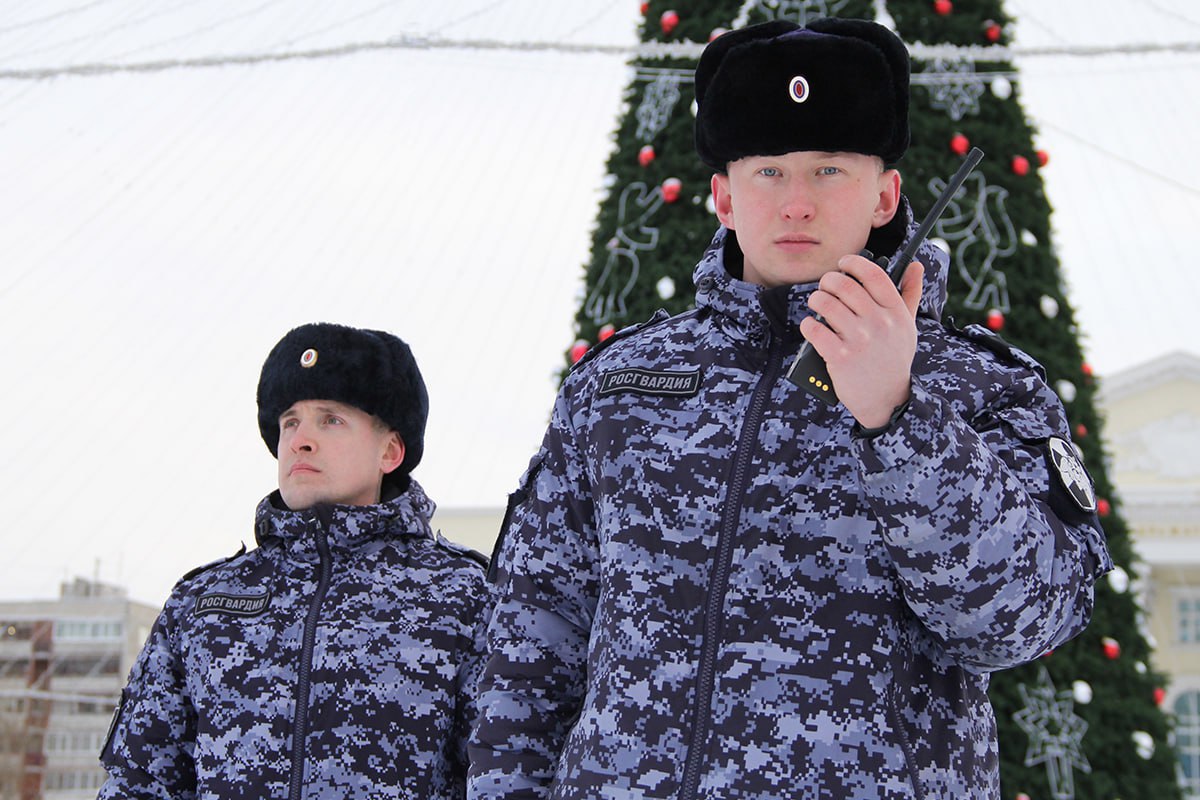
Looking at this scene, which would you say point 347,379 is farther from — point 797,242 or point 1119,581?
point 1119,581

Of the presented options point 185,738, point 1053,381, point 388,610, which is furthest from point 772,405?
point 1053,381

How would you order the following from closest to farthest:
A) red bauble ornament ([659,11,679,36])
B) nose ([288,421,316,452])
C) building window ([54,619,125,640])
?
1. nose ([288,421,316,452])
2. red bauble ornament ([659,11,679,36])
3. building window ([54,619,125,640])

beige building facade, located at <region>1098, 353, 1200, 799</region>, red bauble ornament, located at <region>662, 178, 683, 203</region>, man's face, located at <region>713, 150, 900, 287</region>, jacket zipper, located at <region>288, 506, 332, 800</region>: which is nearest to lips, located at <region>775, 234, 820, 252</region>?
man's face, located at <region>713, 150, 900, 287</region>

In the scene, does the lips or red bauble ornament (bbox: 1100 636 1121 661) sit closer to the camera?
the lips

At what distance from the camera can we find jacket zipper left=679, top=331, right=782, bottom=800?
1.41m

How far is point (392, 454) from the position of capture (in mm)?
2822

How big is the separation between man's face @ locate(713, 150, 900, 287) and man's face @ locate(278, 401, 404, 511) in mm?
1223

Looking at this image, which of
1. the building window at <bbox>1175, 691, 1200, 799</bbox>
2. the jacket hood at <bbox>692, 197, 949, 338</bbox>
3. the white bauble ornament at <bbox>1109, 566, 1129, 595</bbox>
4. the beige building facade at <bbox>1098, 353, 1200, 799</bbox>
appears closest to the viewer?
the jacket hood at <bbox>692, 197, 949, 338</bbox>

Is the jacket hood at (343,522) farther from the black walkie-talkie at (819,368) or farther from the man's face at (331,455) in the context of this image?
the black walkie-talkie at (819,368)

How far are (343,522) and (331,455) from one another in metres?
0.16

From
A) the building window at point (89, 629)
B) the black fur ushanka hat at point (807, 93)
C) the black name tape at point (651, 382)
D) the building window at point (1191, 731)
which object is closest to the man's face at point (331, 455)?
the black name tape at point (651, 382)

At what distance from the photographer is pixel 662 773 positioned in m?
1.41

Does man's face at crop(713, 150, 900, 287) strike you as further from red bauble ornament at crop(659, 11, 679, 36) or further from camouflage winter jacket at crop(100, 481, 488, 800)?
red bauble ornament at crop(659, 11, 679, 36)

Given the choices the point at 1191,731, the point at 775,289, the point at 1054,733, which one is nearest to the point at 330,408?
the point at 775,289
